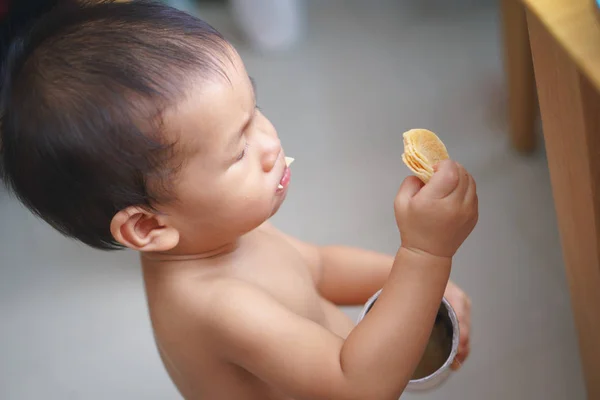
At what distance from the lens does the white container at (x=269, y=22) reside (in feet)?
5.50

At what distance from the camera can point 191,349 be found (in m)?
0.70

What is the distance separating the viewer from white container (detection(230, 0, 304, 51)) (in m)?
1.68

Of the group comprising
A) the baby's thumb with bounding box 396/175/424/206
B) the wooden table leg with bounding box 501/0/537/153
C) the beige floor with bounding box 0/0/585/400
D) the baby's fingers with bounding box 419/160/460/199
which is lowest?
the beige floor with bounding box 0/0/585/400

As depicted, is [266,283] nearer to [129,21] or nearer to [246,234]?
[246,234]

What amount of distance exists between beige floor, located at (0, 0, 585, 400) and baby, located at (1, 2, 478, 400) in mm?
484

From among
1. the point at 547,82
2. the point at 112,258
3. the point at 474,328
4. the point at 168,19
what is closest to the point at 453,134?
the point at 474,328

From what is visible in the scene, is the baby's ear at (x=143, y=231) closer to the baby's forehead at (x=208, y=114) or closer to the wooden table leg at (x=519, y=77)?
the baby's forehead at (x=208, y=114)

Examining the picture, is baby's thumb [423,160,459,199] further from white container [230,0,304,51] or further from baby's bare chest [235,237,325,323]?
white container [230,0,304,51]

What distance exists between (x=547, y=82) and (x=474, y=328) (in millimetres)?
580

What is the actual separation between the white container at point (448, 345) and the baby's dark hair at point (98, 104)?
0.26m

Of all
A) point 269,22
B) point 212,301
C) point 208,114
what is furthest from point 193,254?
point 269,22

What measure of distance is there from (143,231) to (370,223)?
746 mm

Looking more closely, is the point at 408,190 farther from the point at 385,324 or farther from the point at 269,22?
the point at 269,22

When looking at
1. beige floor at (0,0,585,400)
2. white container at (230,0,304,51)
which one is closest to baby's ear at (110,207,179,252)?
beige floor at (0,0,585,400)
